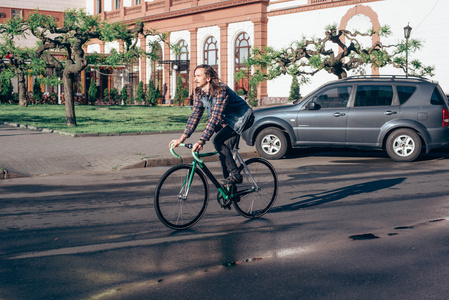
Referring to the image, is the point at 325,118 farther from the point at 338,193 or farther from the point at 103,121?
the point at 103,121

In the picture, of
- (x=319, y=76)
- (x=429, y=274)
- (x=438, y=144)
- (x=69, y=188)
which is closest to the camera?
(x=429, y=274)

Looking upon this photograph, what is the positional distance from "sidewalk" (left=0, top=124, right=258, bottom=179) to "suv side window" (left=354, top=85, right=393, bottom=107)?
9.62 ft

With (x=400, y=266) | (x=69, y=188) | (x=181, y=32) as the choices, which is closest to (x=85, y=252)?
(x=400, y=266)

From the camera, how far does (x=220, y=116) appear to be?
615 centimetres

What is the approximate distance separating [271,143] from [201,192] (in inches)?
276

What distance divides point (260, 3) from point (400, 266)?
3443cm

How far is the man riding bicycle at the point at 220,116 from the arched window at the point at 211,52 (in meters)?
35.7

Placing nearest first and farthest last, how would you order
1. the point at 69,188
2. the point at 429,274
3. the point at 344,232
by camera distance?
the point at 429,274, the point at 344,232, the point at 69,188

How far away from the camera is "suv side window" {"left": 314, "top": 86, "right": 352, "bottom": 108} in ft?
42.2

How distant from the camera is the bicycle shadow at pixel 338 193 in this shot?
7611 mm

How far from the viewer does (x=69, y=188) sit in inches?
364

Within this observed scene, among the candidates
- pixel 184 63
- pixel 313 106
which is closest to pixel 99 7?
pixel 184 63

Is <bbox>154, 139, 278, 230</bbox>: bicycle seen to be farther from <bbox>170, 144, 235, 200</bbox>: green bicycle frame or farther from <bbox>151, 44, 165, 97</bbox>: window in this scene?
<bbox>151, 44, 165, 97</bbox>: window

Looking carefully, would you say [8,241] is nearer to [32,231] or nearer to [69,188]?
[32,231]
